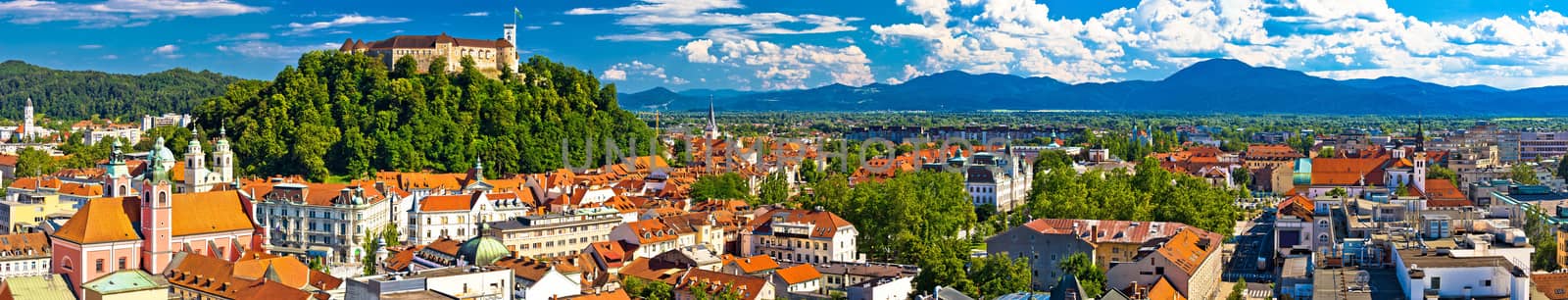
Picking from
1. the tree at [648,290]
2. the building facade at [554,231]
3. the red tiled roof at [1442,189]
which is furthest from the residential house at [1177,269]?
the red tiled roof at [1442,189]

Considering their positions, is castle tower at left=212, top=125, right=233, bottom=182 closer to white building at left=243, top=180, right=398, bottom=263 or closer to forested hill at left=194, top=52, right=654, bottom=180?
white building at left=243, top=180, right=398, bottom=263

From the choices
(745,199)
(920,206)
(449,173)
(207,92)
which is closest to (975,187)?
(745,199)

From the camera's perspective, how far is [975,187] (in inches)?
2557

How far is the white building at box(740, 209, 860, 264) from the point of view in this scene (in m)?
43.8

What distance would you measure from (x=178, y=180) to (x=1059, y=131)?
101783 mm

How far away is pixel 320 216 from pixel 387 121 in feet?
61.8

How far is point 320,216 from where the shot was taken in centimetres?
4859

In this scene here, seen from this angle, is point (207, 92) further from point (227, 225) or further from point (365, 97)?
point (227, 225)

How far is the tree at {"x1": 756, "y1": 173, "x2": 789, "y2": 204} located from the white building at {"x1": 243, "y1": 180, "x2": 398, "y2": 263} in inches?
599

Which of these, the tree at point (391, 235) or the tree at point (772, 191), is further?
the tree at point (772, 191)

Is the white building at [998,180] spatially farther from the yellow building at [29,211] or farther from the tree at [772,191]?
the yellow building at [29,211]

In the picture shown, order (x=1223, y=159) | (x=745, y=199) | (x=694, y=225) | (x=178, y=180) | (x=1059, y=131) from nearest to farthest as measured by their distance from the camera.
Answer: (x=694, y=225) < (x=178, y=180) < (x=745, y=199) < (x=1223, y=159) < (x=1059, y=131)

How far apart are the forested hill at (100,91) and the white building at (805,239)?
12013cm

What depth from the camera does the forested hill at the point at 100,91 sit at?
155 m
